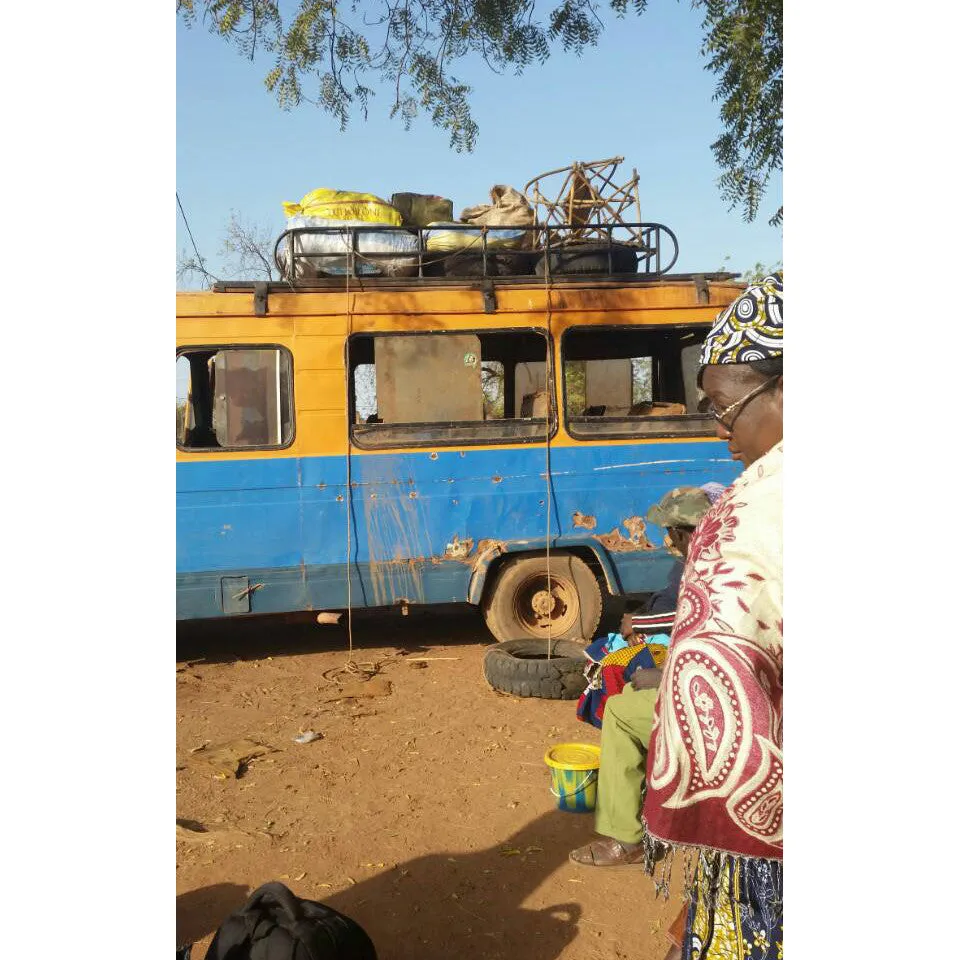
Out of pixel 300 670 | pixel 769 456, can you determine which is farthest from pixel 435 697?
pixel 769 456

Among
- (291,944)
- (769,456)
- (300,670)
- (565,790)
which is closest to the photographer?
(769,456)

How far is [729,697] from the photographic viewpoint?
1.24 m

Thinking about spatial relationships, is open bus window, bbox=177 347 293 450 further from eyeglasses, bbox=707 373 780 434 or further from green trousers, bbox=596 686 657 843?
eyeglasses, bbox=707 373 780 434

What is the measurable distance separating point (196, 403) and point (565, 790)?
3.92 m

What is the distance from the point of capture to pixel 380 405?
20.2 feet

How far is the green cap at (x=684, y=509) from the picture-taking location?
4031 mm

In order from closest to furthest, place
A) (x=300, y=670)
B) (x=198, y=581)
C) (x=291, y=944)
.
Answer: (x=291, y=944), (x=198, y=581), (x=300, y=670)

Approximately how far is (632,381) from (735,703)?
576cm

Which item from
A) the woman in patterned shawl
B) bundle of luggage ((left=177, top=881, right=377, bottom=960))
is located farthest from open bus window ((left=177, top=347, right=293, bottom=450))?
the woman in patterned shawl

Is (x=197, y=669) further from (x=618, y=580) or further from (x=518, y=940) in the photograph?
(x=518, y=940)

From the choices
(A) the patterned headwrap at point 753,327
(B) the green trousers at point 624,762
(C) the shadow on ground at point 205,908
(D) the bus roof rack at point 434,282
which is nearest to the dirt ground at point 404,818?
(C) the shadow on ground at point 205,908

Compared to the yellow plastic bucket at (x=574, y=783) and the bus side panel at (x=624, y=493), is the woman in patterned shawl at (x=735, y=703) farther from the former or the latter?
the bus side panel at (x=624, y=493)

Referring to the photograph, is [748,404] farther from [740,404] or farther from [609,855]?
[609,855]

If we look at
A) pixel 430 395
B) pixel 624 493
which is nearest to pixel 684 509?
pixel 624 493
